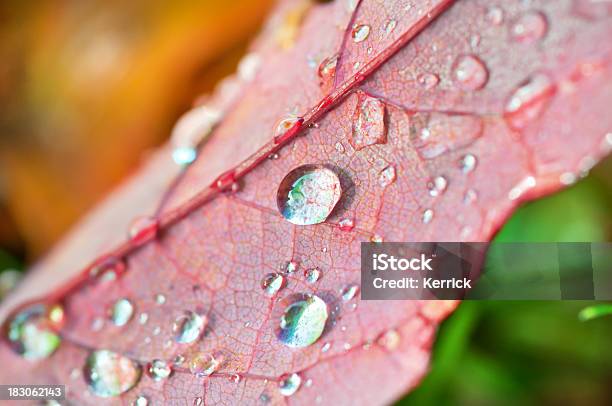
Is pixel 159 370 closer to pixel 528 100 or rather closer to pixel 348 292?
pixel 348 292

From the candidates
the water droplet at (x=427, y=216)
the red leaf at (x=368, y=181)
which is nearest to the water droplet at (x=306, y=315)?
the red leaf at (x=368, y=181)

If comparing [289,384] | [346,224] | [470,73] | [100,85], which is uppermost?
[100,85]

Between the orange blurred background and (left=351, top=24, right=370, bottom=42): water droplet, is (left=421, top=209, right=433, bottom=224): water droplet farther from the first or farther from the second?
the orange blurred background

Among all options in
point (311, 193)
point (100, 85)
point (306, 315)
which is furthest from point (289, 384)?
point (100, 85)

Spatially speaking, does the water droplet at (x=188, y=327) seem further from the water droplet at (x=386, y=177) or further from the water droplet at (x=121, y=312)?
the water droplet at (x=386, y=177)

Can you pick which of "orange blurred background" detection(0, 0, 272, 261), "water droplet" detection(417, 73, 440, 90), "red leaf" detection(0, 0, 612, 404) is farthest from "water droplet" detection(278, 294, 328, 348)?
"orange blurred background" detection(0, 0, 272, 261)
